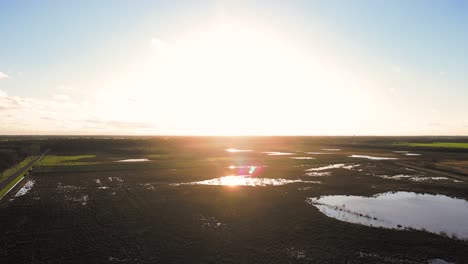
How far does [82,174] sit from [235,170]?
28464 mm

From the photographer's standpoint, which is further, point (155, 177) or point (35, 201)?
point (155, 177)

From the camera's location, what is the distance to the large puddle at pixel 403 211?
22953mm

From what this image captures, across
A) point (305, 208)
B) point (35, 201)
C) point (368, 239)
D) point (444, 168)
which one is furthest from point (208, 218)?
point (444, 168)

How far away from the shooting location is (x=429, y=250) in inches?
714

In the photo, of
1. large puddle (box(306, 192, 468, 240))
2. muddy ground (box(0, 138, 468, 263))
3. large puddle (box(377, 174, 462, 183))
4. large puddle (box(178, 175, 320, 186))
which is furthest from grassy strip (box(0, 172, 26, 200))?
large puddle (box(377, 174, 462, 183))

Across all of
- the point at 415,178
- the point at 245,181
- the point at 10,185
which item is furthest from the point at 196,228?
the point at 415,178

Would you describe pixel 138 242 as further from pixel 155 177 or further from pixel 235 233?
pixel 155 177

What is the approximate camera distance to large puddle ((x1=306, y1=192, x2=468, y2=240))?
23.0 m

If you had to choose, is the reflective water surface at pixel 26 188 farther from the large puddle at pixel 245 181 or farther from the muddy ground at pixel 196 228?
the large puddle at pixel 245 181

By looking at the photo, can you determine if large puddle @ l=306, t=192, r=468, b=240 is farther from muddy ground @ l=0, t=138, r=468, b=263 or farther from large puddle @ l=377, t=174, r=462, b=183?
large puddle @ l=377, t=174, r=462, b=183

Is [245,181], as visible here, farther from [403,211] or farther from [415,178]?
[415,178]

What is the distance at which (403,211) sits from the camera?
27219mm

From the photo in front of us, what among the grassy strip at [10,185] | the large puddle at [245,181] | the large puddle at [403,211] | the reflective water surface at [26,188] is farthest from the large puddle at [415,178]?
the grassy strip at [10,185]

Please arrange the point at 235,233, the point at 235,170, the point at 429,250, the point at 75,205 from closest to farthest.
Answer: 1. the point at 429,250
2. the point at 235,233
3. the point at 75,205
4. the point at 235,170
